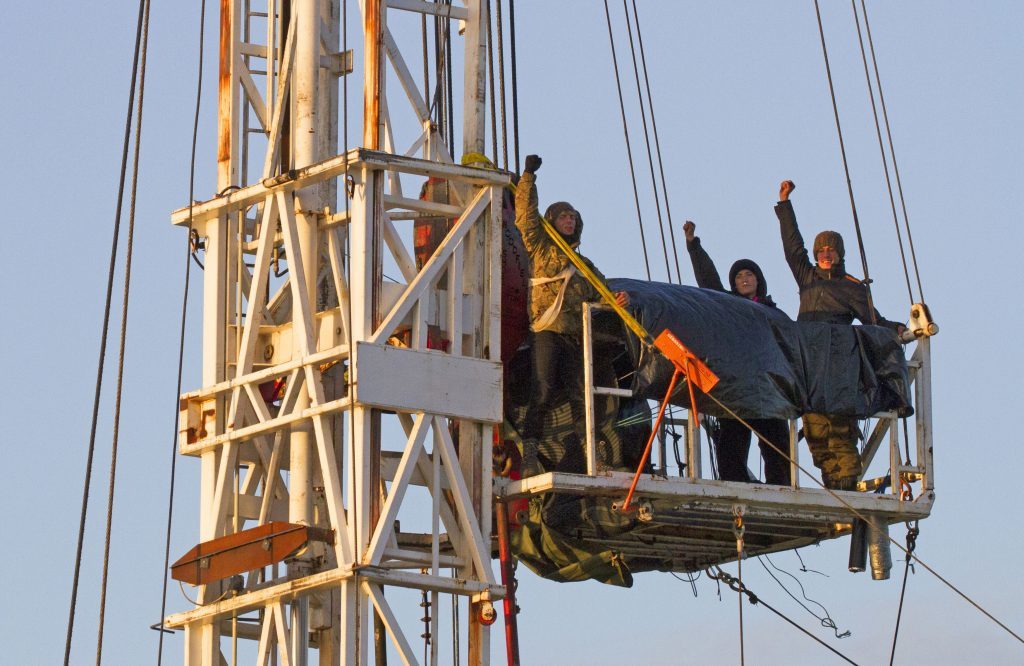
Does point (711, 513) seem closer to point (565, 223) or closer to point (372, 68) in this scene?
point (565, 223)

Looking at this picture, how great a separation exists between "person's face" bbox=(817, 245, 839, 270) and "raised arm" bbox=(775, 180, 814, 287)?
178mm

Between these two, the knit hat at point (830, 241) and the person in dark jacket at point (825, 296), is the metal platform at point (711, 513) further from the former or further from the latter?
the knit hat at point (830, 241)

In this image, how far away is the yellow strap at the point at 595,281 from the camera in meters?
19.5

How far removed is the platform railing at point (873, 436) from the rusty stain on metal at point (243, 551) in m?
2.54

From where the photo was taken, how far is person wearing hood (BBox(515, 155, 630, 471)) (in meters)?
19.6

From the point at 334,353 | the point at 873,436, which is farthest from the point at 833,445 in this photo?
the point at 334,353

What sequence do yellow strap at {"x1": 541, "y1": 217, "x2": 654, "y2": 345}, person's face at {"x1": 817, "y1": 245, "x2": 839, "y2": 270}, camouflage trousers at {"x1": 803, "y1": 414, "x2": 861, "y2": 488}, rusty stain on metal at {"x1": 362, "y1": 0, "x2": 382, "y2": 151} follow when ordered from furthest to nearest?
1. person's face at {"x1": 817, "y1": 245, "x2": 839, "y2": 270}
2. camouflage trousers at {"x1": 803, "y1": 414, "x2": 861, "y2": 488}
3. yellow strap at {"x1": 541, "y1": 217, "x2": 654, "y2": 345}
4. rusty stain on metal at {"x1": 362, "y1": 0, "x2": 382, "y2": 151}

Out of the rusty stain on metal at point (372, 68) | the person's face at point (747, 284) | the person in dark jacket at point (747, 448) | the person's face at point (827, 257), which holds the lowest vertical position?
the person in dark jacket at point (747, 448)

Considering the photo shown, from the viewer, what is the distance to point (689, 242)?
2195cm

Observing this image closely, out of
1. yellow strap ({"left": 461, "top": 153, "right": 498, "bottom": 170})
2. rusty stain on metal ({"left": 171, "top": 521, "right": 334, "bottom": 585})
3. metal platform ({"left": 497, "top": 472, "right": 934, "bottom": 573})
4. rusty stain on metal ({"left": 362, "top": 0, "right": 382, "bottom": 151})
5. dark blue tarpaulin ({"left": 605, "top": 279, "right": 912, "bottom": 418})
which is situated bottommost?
rusty stain on metal ({"left": 171, "top": 521, "right": 334, "bottom": 585})

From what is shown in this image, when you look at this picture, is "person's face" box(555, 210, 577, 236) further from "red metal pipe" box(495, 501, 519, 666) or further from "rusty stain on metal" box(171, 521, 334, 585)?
"rusty stain on metal" box(171, 521, 334, 585)

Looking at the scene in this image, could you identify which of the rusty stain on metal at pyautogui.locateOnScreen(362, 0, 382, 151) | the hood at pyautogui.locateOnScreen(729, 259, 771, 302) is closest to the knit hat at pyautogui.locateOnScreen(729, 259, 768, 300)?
the hood at pyautogui.locateOnScreen(729, 259, 771, 302)

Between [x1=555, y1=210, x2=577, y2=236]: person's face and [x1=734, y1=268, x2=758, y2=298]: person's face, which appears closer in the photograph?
[x1=555, y1=210, x2=577, y2=236]: person's face

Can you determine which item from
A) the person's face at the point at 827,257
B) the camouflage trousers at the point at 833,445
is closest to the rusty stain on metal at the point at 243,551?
the camouflage trousers at the point at 833,445
